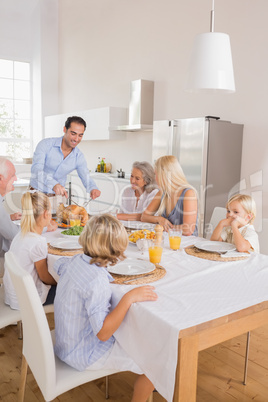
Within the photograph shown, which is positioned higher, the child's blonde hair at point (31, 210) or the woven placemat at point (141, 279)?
the child's blonde hair at point (31, 210)

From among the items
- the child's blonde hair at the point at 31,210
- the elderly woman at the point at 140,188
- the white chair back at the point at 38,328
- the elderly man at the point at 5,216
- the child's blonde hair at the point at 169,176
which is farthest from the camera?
the elderly woman at the point at 140,188

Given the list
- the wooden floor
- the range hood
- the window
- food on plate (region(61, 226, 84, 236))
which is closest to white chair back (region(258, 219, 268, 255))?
the wooden floor

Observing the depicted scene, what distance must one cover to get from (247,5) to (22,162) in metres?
4.88

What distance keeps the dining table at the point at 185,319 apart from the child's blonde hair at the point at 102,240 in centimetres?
14

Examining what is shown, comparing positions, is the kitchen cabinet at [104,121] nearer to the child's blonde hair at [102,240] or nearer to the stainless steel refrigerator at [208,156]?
the stainless steel refrigerator at [208,156]

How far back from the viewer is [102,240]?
49.6 inches

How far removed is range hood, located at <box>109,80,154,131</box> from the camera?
4.65 m

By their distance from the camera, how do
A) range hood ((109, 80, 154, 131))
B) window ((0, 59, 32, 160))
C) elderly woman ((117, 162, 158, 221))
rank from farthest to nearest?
window ((0, 59, 32, 160)), range hood ((109, 80, 154, 131)), elderly woman ((117, 162, 158, 221))

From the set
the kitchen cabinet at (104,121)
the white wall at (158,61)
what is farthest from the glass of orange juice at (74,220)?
the kitchen cabinet at (104,121)

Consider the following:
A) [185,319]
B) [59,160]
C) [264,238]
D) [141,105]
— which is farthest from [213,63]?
[141,105]

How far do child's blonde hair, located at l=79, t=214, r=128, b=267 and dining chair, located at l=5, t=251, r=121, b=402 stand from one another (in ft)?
0.72

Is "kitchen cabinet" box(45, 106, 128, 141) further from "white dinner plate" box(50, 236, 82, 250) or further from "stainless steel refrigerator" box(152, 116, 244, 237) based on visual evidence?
"white dinner plate" box(50, 236, 82, 250)

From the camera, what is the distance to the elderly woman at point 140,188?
2.82 meters

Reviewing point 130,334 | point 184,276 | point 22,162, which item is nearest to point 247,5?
point 184,276
